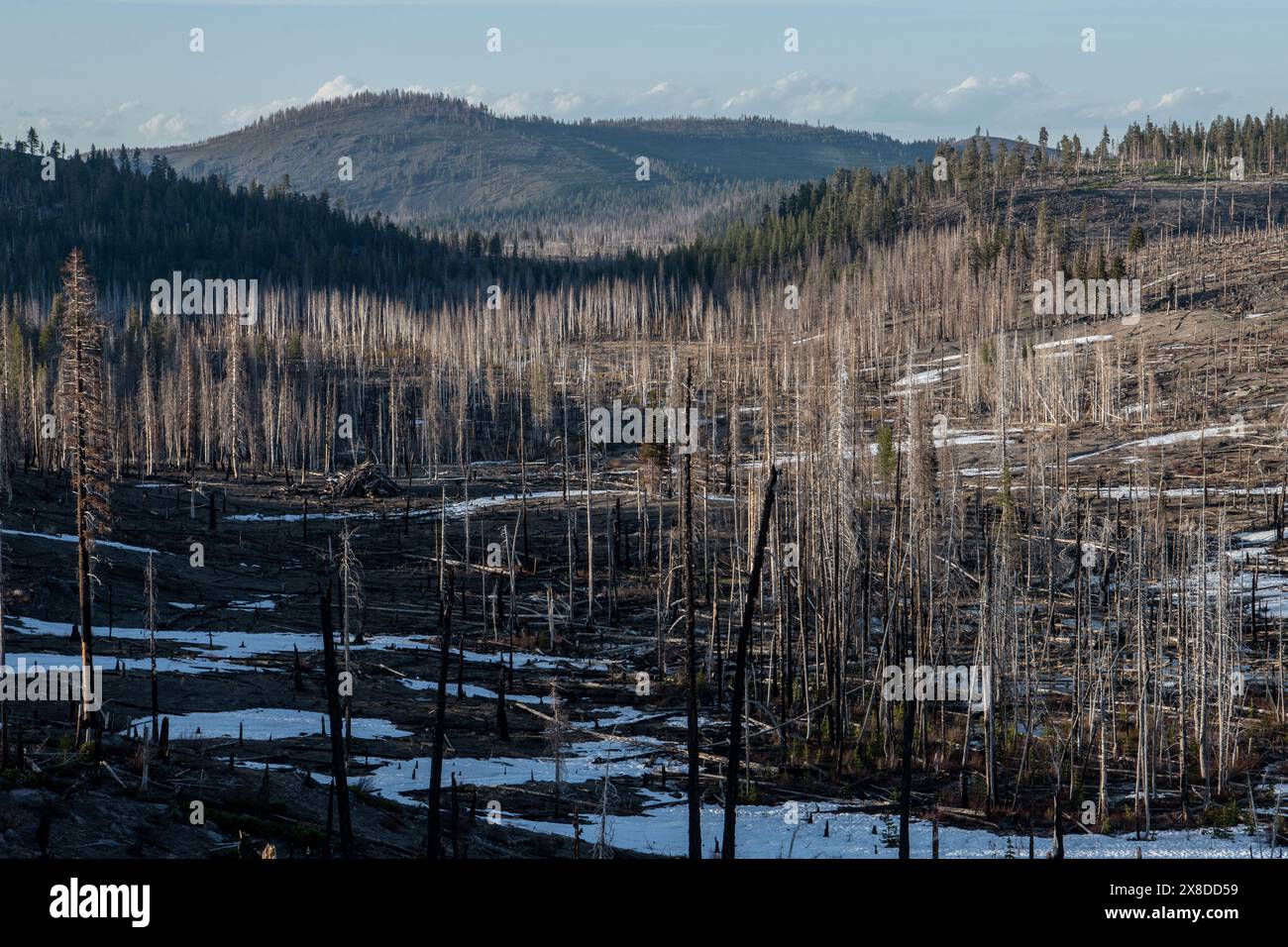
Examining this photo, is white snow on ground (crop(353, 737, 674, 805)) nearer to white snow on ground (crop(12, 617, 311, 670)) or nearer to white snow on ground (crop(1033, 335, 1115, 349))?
white snow on ground (crop(12, 617, 311, 670))

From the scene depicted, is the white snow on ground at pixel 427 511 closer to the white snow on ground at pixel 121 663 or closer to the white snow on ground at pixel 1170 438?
the white snow on ground at pixel 1170 438

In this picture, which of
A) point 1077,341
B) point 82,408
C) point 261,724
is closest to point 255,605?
point 261,724

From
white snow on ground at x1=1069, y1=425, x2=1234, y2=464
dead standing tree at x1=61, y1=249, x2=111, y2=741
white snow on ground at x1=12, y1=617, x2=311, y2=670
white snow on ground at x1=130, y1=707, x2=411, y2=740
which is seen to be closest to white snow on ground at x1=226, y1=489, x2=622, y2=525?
white snow on ground at x1=12, y1=617, x2=311, y2=670

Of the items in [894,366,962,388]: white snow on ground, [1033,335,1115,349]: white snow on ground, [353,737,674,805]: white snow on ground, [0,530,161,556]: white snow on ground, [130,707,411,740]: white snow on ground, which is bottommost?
[353,737,674,805]: white snow on ground

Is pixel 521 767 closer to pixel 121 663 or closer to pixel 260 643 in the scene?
pixel 121 663

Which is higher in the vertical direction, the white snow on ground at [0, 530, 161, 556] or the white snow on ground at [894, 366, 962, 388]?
the white snow on ground at [894, 366, 962, 388]

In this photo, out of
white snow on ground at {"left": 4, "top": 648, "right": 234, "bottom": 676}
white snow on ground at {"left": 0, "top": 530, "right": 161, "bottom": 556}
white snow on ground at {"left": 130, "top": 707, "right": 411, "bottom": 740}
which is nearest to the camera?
white snow on ground at {"left": 130, "top": 707, "right": 411, "bottom": 740}
